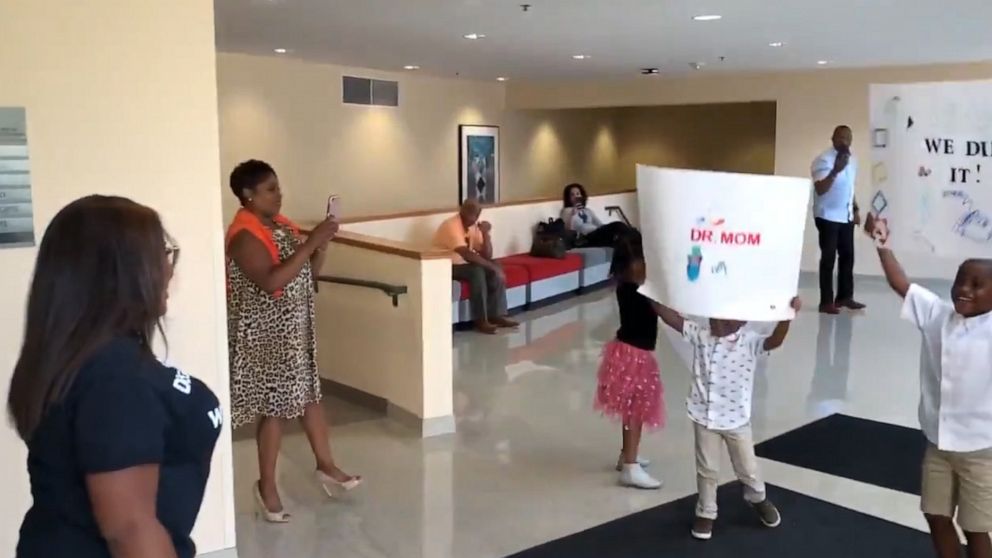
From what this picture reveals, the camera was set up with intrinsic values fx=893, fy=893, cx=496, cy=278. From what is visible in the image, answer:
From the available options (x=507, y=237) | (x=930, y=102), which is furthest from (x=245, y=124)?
(x=930, y=102)

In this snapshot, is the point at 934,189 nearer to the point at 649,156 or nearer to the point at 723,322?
the point at 723,322

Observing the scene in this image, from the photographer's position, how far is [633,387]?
12.9 feet

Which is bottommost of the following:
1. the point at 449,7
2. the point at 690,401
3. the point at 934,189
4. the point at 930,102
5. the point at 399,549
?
the point at 399,549

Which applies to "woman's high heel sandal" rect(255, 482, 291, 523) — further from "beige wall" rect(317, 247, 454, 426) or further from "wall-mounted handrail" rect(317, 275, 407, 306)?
"wall-mounted handrail" rect(317, 275, 407, 306)

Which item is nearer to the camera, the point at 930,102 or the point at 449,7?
the point at 930,102

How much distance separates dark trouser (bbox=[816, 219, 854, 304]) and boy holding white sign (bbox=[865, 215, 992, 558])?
5.57 m

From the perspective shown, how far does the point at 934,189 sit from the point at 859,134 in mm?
8601

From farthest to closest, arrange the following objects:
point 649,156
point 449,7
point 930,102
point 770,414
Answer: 1. point 649,156
2. point 449,7
3. point 770,414
4. point 930,102

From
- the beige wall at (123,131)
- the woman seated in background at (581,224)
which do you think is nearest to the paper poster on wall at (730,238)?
the beige wall at (123,131)

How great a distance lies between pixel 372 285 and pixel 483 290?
8.45ft

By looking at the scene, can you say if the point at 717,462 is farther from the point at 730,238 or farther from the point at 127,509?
the point at 127,509

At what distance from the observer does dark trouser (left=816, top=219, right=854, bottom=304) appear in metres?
8.09

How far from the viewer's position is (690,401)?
3.44 meters

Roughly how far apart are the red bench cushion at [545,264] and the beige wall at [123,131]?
5.54 metres
